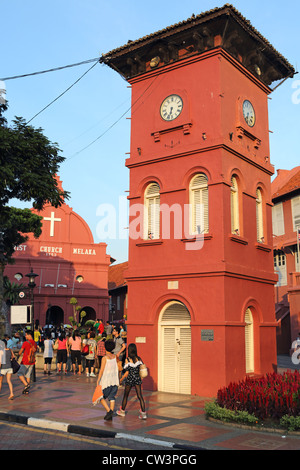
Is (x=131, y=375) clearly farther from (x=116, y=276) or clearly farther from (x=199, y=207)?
(x=116, y=276)

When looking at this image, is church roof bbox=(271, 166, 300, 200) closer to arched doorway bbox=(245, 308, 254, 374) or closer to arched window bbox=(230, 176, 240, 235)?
arched window bbox=(230, 176, 240, 235)

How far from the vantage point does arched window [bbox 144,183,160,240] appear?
17.2 meters

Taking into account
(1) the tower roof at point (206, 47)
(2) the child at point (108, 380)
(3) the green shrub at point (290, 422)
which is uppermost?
(1) the tower roof at point (206, 47)

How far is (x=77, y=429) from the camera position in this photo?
996 centimetres

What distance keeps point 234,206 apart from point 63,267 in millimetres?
30045

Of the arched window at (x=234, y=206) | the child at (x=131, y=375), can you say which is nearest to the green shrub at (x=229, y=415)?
the child at (x=131, y=375)

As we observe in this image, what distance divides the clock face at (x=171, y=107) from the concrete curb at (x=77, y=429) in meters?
10.9

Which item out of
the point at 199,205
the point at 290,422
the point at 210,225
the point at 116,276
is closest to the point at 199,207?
the point at 199,205

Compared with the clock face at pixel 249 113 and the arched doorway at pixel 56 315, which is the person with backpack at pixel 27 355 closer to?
the clock face at pixel 249 113

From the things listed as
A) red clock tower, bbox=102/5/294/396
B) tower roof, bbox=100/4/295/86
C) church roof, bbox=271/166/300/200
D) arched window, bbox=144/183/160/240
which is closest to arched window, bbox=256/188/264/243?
red clock tower, bbox=102/5/294/396

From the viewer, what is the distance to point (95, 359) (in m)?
21.4

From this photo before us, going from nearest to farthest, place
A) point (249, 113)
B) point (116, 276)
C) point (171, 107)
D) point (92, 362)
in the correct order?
point (171, 107)
point (249, 113)
point (92, 362)
point (116, 276)

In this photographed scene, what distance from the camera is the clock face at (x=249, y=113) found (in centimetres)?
1768
